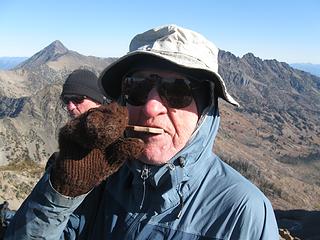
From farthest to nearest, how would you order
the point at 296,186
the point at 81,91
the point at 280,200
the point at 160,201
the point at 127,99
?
the point at 296,186 → the point at 280,200 → the point at 81,91 → the point at 127,99 → the point at 160,201

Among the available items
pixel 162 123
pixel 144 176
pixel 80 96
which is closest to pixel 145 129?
pixel 162 123

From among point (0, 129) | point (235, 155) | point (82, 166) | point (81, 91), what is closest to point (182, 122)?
point (82, 166)

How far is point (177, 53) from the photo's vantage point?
2666mm

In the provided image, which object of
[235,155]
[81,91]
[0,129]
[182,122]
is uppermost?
[182,122]

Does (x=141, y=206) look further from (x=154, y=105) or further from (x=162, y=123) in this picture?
(x=154, y=105)

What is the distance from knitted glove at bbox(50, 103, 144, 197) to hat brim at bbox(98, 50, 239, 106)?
0.50 meters

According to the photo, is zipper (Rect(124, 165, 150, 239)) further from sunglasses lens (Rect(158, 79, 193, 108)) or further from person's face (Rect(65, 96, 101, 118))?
person's face (Rect(65, 96, 101, 118))

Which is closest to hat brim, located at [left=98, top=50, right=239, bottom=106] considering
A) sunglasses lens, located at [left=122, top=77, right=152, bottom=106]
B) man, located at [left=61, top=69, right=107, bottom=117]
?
sunglasses lens, located at [left=122, top=77, right=152, bottom=106]

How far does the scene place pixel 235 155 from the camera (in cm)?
18538

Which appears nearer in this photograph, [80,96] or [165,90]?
[165,90]

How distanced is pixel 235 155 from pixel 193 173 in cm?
18572

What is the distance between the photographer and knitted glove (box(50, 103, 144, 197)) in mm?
2225

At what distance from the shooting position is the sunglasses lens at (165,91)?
9.19 feet

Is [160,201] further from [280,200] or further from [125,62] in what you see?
[280,200]
